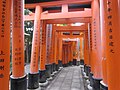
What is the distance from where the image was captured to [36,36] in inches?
352

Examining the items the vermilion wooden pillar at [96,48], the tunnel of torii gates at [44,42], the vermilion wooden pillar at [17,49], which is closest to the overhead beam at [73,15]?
A: the tunnel of torii gates at [44,42]

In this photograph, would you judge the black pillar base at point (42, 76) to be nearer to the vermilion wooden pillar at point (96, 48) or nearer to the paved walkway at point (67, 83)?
the paved walkway at point (67, 83)

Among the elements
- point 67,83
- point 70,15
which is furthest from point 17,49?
point 67,83

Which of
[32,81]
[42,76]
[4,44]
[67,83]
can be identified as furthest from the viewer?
[67,83]

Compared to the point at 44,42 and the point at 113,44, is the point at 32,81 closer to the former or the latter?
the point at 44,42

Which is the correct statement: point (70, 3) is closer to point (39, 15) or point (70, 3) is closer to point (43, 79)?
point (39, 15)

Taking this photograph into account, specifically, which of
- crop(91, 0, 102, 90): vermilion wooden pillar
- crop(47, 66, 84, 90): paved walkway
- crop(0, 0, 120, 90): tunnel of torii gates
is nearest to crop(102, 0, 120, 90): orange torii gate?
crop(0, 0, 120, 90): tunnel of torii gates

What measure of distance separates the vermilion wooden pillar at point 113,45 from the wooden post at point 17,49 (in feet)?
10.2

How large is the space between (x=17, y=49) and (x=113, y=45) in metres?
3.23

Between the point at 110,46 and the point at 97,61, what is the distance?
4.18m

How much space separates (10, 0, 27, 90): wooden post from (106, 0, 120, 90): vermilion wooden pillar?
3107 mm

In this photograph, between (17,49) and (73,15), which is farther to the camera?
(73,15)

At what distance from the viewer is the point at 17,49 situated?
5754 mm

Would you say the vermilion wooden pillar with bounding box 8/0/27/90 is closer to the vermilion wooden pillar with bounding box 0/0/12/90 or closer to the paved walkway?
the vermilion wooden pillar with bounding box 0/0/12/90
